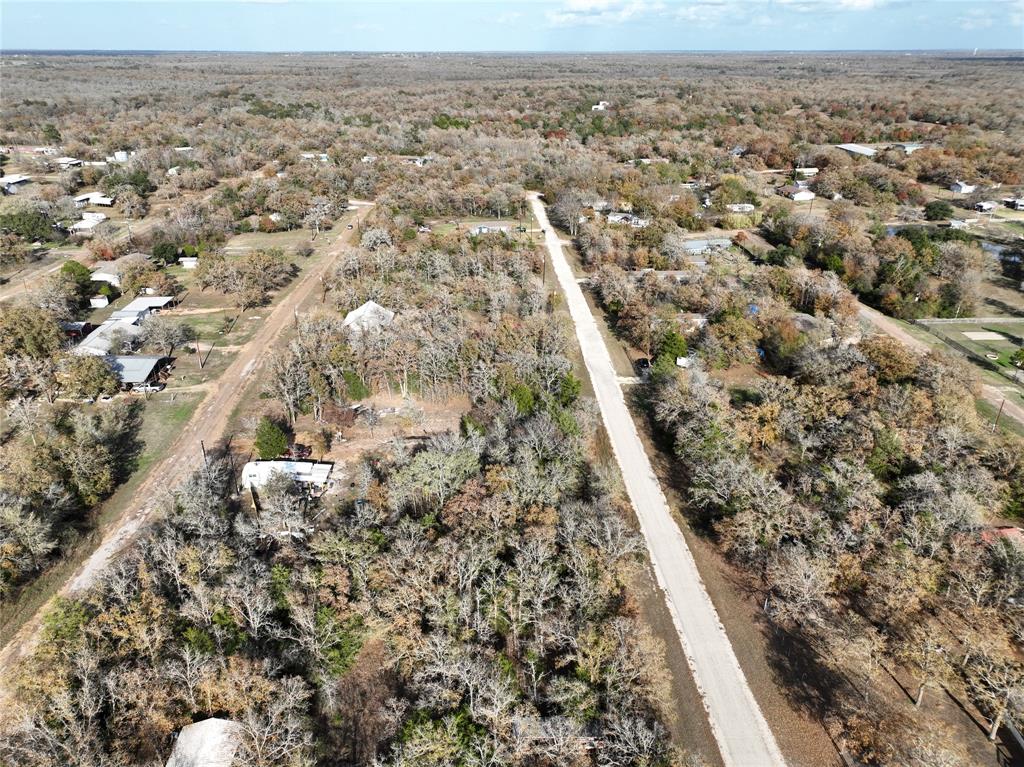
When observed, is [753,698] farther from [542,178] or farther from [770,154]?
[770,154]

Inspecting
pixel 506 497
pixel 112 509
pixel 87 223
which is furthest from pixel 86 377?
pixel 87 223

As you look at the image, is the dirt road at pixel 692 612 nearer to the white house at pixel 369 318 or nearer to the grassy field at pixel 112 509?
the white house at pixel 369 318

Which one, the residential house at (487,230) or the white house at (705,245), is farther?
the residential house at (487,230)

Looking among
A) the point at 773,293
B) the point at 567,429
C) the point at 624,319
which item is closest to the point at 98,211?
the point at 624,319

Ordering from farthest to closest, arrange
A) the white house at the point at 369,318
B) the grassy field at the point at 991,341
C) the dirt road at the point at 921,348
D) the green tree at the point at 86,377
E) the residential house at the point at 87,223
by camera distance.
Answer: the residential house at the point at 87,223 < the white house at the point at 369,318 < the grassy field at the point at 991,341 < the dirt road at the point at 921,348 < the green tree at the point at 86,377

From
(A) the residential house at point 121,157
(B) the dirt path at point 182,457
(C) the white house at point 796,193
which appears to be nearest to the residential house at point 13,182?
(A) the residential house at point 121,157

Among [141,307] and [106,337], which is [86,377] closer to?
[106,337]
